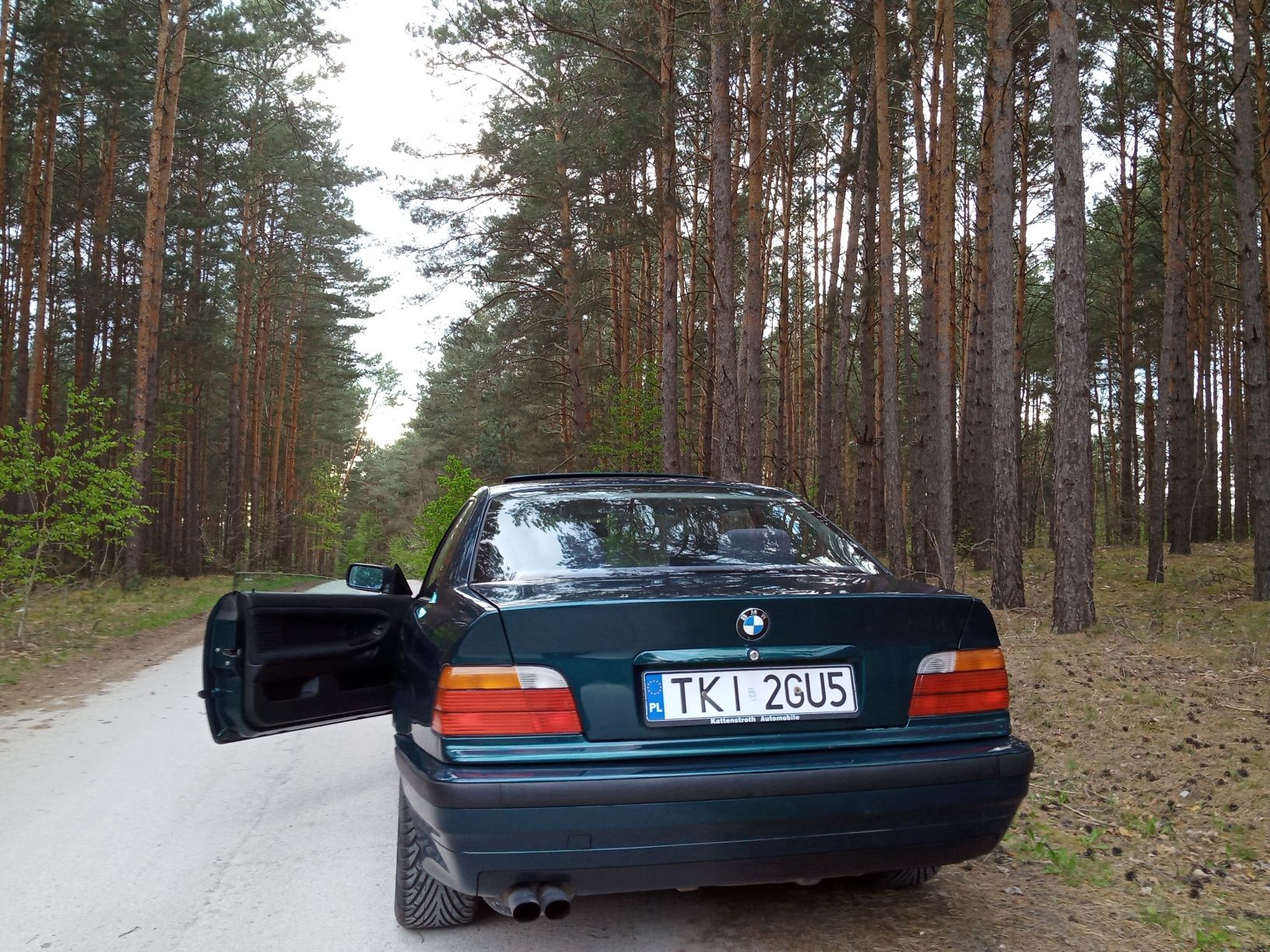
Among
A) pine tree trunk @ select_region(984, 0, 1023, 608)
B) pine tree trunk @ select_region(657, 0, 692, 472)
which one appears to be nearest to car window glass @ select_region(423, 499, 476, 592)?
pine tree trunk @ select_region(984, 0, 1023, 608)

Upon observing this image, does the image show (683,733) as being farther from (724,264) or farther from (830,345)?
(830,345)

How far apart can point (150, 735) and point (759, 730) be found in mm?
5379

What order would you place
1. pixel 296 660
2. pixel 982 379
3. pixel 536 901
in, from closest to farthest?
pixel 536 901
pixel 296 660
pixel 982 379

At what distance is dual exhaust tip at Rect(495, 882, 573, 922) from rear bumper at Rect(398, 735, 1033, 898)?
3 cm

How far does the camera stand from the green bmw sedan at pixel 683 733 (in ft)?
8.02

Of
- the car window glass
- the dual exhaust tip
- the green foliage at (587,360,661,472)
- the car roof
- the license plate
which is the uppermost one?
the green foliage at (587,360,661,472)

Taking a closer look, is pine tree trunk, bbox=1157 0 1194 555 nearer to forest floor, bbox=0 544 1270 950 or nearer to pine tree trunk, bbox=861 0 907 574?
pine tree trunk, bbox=861 0 907 574

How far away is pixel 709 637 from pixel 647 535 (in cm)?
81

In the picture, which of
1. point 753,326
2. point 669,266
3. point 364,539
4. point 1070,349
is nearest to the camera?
point 1070,349

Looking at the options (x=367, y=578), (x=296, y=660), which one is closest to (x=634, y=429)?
(x=367, y=578)

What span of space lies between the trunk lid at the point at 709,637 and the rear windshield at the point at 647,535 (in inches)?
9.2

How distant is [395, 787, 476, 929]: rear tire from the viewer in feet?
10.1

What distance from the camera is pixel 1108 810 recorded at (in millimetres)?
4660

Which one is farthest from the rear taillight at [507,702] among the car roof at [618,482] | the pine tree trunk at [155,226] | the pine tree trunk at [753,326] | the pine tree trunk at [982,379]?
the pine tree trunk at [155,226]
